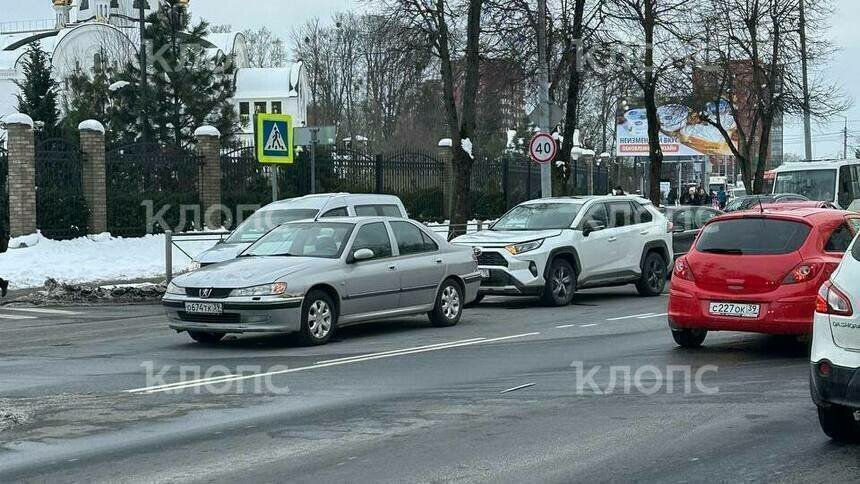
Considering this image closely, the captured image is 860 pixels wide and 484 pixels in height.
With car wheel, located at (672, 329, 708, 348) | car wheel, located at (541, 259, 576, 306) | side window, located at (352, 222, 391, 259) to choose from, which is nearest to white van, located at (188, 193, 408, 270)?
car wheel, located at (541, 259, 576, 306)

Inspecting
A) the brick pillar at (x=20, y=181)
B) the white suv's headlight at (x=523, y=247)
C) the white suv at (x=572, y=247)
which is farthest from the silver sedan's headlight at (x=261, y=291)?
the brick pillar at (x=20, y=181)

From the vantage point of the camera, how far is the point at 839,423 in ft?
25.3

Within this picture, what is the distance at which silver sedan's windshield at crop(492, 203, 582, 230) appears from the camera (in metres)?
19.3

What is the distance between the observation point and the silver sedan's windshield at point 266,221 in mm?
19359

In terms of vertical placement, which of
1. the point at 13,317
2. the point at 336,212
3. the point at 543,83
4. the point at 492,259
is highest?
the point at 543,83

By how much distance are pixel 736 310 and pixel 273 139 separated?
11.4 m

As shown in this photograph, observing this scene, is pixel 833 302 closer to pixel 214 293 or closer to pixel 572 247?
pixel 214 293

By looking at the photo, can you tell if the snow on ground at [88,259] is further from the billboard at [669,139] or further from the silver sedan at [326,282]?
the billboard at [669,139]

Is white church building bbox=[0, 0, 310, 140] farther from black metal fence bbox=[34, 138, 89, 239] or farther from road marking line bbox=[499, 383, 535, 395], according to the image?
road marking line bbox=[499, 383, 535, 395]

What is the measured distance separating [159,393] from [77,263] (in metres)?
17.1

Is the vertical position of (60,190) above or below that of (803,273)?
above

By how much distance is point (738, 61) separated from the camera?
45688 millimetres

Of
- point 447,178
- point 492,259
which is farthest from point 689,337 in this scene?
point 447,178

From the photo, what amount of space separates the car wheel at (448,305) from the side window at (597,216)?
12.8 ft
